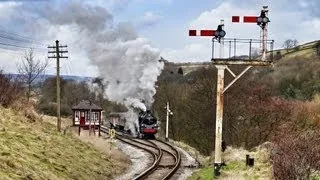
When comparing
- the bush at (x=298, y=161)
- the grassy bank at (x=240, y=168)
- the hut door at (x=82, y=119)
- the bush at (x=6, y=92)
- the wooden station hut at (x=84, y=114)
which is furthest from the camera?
the hut door at (x=82, y=119)

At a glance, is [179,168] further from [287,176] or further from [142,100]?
[142,100]

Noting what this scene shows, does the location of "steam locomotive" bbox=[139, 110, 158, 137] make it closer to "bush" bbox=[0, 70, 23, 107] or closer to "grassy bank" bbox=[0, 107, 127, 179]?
"grassy bank" bbox=[0, 107, 127, 179]

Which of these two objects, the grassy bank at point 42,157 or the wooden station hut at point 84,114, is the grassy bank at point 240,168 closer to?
the grassy bank at point 42,157

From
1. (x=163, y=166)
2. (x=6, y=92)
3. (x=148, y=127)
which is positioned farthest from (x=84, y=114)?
(x=163, y=166)

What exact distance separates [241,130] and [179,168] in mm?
17999

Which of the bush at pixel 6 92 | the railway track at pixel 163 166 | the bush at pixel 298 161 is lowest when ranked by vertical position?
the railway track at pixel 163 166

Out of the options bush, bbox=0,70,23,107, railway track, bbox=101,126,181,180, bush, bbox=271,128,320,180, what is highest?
bush, bbox=0,70,23,107

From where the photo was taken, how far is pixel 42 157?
60.8ft

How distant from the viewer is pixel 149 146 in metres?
38.1

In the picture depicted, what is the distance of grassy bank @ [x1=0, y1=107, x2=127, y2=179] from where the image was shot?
1549 cm

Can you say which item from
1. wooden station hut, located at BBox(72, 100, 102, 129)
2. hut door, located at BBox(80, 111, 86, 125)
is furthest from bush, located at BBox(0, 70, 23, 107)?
hut door, located at BBox(80, 111, 86, 125)

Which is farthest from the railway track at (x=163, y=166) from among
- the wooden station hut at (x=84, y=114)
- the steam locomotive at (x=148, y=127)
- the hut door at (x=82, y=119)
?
the hut door at (x=82, y=119)

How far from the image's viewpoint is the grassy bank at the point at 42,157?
50.8ft

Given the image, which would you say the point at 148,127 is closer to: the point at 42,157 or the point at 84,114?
the point at 84,114
